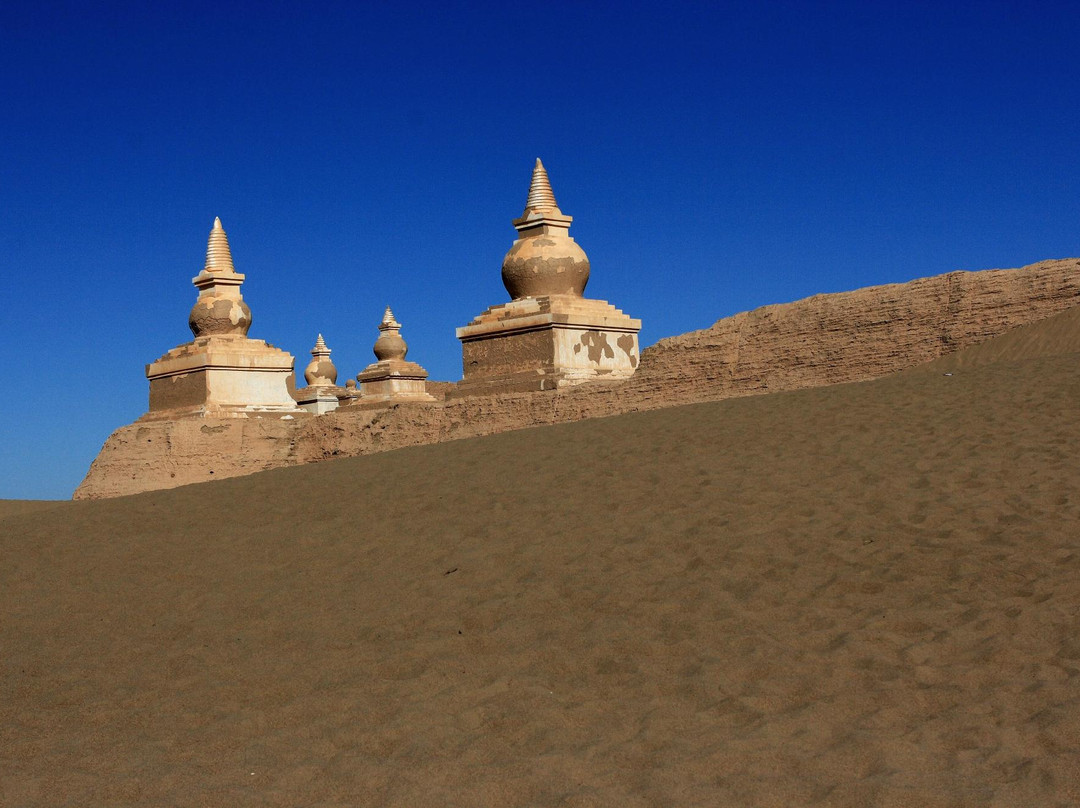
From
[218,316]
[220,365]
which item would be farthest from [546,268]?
[218,316]

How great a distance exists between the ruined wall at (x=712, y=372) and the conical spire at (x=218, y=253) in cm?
288

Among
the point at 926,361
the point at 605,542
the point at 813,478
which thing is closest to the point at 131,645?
the point at 605,542

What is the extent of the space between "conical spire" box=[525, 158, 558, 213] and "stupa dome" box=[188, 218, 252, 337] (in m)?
5.18

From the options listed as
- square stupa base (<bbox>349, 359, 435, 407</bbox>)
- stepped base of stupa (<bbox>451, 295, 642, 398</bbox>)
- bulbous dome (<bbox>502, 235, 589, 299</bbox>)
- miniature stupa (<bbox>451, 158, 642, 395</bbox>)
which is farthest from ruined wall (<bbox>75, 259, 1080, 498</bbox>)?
square stupa base (<bbox>349, 359, 435, 407</bbox>)

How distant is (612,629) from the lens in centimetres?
580

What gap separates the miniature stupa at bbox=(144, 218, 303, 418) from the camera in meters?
16.7

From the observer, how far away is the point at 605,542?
7.26 meters

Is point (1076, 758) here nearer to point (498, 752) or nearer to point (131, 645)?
point (498, 752)

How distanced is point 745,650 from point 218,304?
13.5 metres

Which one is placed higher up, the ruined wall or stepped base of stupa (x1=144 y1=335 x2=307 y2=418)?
stepped base of stupa (x1=144 y1=335 x2=307 y2=418)

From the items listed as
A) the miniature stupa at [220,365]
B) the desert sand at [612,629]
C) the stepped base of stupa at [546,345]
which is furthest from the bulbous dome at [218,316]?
the desert sand at [612,629]

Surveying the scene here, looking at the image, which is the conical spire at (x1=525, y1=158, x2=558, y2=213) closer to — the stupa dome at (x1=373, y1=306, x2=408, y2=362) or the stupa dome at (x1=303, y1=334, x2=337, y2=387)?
the stupa dome at (x1=373, y1=306, x2=408, y2=362)

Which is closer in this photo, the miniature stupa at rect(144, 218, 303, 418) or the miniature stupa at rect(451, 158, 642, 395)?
the miniature stupa at rect(451, 158, 642, 395)

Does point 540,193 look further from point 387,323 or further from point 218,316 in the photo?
point 387,323
